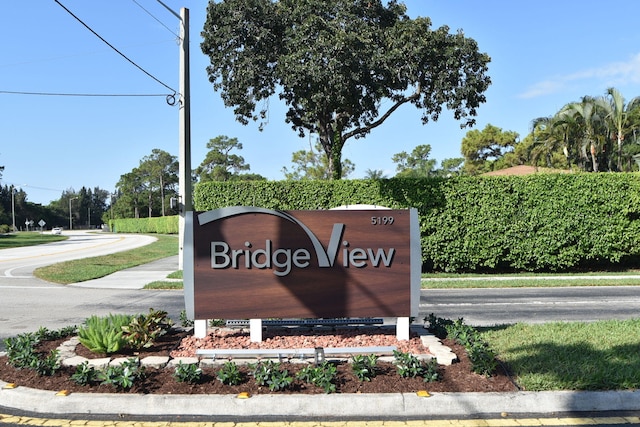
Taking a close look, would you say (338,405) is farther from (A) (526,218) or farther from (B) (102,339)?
(A) (526,218)

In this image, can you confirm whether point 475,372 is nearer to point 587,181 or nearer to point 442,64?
point 587,181

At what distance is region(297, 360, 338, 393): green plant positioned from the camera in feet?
14.7

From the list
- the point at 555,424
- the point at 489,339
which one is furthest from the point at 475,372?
the point at 489,339

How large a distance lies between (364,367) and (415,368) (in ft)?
1.57

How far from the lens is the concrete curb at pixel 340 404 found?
429 centimetres

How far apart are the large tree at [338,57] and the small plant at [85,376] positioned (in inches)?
571

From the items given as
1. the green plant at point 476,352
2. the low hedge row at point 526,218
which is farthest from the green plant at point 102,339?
the low hedge row at point 526,218

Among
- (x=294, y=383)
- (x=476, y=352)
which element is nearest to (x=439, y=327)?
(x=476, y=352)

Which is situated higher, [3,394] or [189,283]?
[189,283]

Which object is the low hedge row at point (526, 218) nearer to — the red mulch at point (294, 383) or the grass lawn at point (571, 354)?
the grass lawn at point (571, 354)

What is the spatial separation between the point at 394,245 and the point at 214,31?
17828 mm

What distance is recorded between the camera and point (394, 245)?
6059 mm

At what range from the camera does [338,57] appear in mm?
17688

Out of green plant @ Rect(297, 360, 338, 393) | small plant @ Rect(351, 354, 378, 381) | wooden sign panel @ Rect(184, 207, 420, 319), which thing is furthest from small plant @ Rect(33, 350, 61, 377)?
small plant @ Rect(351, 354, 378, 381)
